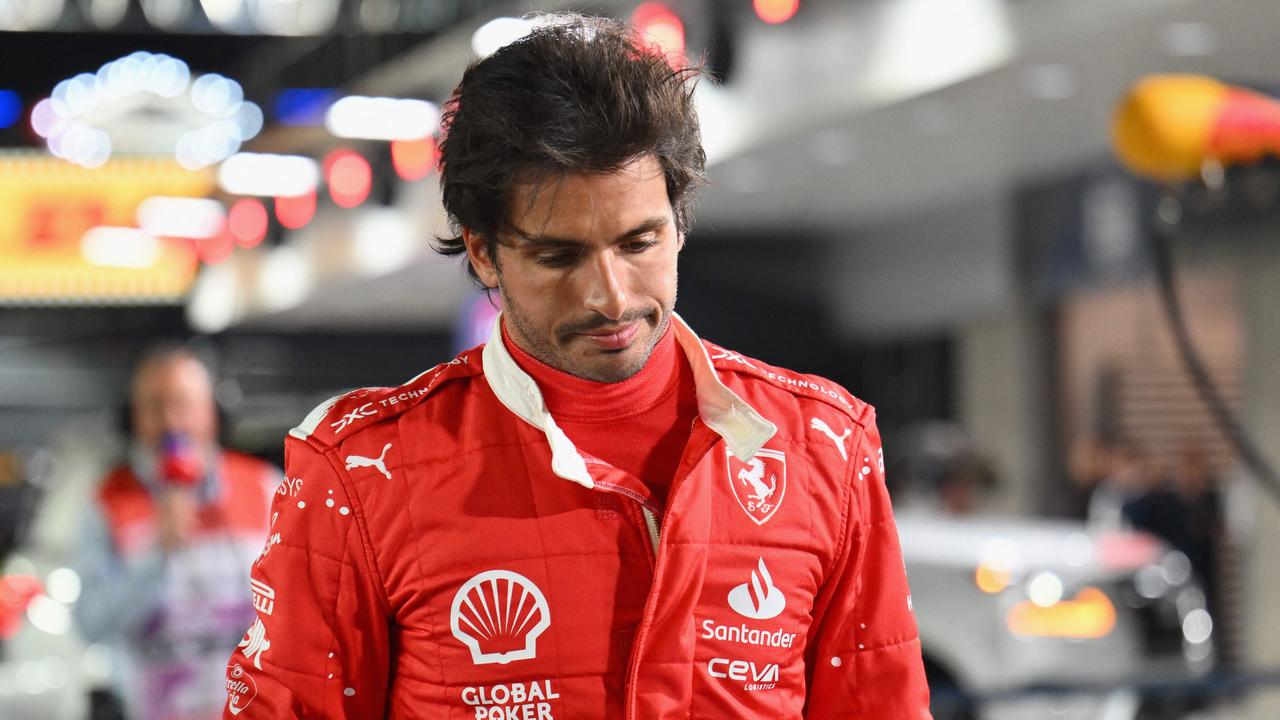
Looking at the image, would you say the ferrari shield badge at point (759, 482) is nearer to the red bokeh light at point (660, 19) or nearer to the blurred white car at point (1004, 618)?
the blurred white car at point (1004, 618)

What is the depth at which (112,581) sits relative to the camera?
4020 mm

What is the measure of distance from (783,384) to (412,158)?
389 inches

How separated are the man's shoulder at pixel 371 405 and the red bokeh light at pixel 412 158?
30.6 feet

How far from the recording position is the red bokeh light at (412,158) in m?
11.5

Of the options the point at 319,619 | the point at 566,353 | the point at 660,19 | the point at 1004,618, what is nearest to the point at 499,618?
the point at 319,619

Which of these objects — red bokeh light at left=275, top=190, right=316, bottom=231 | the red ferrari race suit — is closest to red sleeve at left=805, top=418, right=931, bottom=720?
the red ferrari race suit

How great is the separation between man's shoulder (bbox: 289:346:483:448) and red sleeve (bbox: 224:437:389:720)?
0.13 feet

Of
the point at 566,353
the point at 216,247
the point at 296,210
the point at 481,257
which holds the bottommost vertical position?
the point at 566,353

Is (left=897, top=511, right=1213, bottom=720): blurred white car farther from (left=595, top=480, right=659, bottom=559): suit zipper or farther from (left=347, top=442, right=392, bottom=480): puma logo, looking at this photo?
(left=347, top=442, right=392, bottom=480): puma logo

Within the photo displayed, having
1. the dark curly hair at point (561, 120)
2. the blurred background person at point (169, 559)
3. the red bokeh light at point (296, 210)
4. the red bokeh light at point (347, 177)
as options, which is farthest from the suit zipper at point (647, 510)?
the red bokeh light at point (296, 210)

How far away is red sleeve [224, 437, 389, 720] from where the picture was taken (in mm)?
1925

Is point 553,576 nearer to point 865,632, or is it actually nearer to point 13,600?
point 865,632

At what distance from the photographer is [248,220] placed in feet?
50.2

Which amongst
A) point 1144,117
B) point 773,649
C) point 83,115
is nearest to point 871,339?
point 83,115
